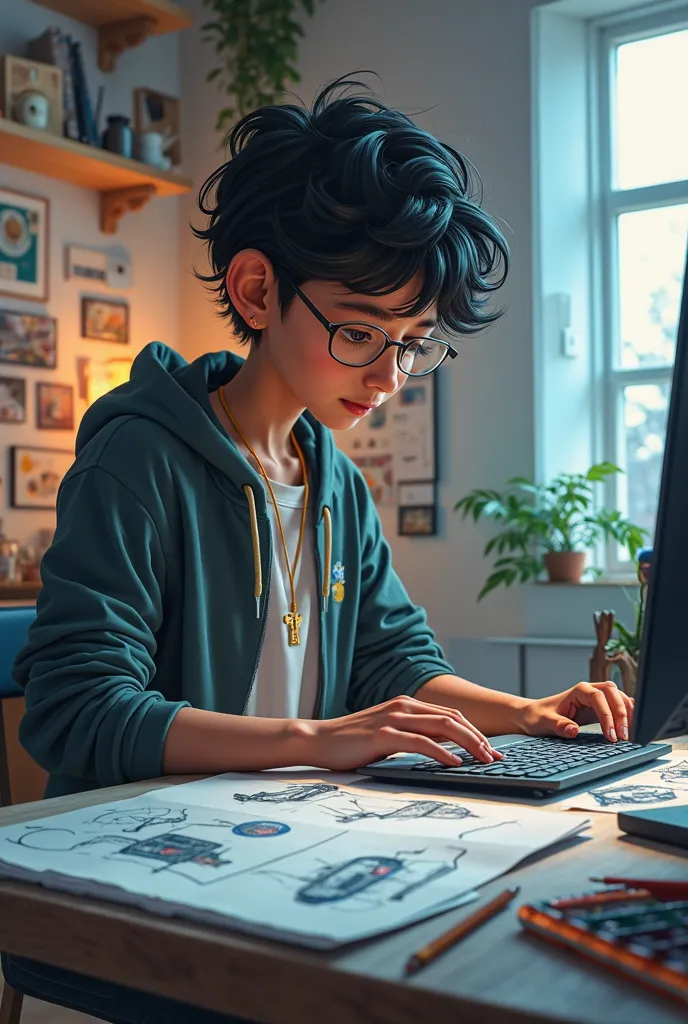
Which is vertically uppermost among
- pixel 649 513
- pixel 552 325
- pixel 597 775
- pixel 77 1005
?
pixel 552 325

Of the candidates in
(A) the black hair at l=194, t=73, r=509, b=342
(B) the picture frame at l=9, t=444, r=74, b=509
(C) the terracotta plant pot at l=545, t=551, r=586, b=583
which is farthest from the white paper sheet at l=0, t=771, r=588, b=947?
(B) the picture frame at l=9, t=444, r=74, b=509

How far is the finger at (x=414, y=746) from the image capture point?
92 centimetres

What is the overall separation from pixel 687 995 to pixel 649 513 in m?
3.16

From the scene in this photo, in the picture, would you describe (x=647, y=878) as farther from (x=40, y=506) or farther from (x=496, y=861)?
(x=40, y=506)

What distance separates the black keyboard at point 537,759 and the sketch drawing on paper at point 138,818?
22 centimetres

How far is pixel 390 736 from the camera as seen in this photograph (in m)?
0.94

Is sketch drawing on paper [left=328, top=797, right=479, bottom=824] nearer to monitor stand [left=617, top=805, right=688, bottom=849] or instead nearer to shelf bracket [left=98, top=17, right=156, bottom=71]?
monitor stand [left=617, top=805, right=688, bottom=849]

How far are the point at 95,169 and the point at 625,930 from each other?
3714 millimetres

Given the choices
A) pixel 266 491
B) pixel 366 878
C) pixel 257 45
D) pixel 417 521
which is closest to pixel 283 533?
pixel 266 491

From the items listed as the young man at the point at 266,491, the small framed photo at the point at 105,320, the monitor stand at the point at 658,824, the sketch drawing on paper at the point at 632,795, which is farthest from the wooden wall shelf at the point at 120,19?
the monitor stand at the point at 658,824

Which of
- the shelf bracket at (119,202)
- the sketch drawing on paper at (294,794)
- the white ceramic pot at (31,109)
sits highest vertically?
the white ceramic pot at (31,109)

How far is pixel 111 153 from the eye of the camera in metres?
3.82

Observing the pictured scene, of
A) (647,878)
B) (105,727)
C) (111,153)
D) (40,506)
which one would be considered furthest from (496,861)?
(111,153)

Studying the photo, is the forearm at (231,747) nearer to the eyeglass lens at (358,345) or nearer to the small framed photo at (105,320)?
the eyeglass lens at (358,345)
